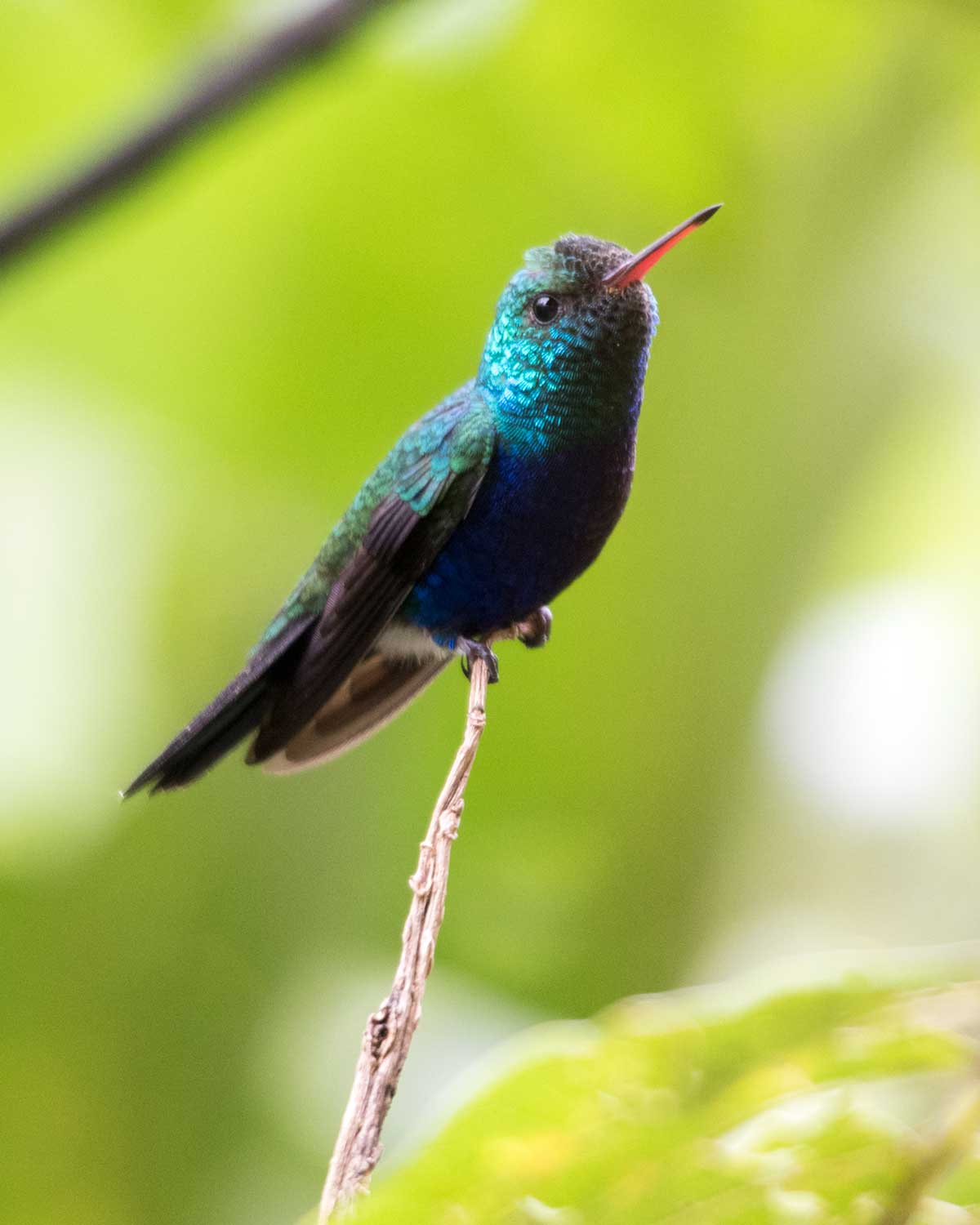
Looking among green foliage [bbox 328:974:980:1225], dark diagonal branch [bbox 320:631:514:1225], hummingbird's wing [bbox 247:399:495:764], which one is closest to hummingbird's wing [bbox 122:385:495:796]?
hummingbird's wing [bbox 247:399:495:764]

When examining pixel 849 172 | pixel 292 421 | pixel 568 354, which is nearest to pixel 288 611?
pixel 292 421

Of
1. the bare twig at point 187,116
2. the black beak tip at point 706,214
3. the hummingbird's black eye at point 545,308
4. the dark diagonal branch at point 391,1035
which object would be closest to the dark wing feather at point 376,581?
the hummingbird's black eye at point 545,308

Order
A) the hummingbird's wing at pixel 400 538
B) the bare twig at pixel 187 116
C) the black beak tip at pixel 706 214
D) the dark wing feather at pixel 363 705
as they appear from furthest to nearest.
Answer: the dark wing feather at pixel 363 705 < the hummingbird's wing at pixel 400 538 < the black beak tip at pixel 706 214 < the bare twig at pixel 187 116

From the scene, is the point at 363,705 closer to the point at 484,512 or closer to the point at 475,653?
the point at 475,653

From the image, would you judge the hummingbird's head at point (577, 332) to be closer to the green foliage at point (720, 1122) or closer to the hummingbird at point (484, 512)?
the hummingbird at point (484, 512)

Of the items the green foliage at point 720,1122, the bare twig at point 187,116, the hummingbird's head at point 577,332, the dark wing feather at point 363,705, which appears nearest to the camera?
the green foliage at point 720,1122

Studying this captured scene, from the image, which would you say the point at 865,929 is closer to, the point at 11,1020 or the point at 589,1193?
the point at 11,1020

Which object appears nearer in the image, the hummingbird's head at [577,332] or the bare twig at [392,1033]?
the bare twig at [392,1033]

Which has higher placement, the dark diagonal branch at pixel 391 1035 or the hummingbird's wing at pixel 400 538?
the hummingbird's wing at pixel 400 538
